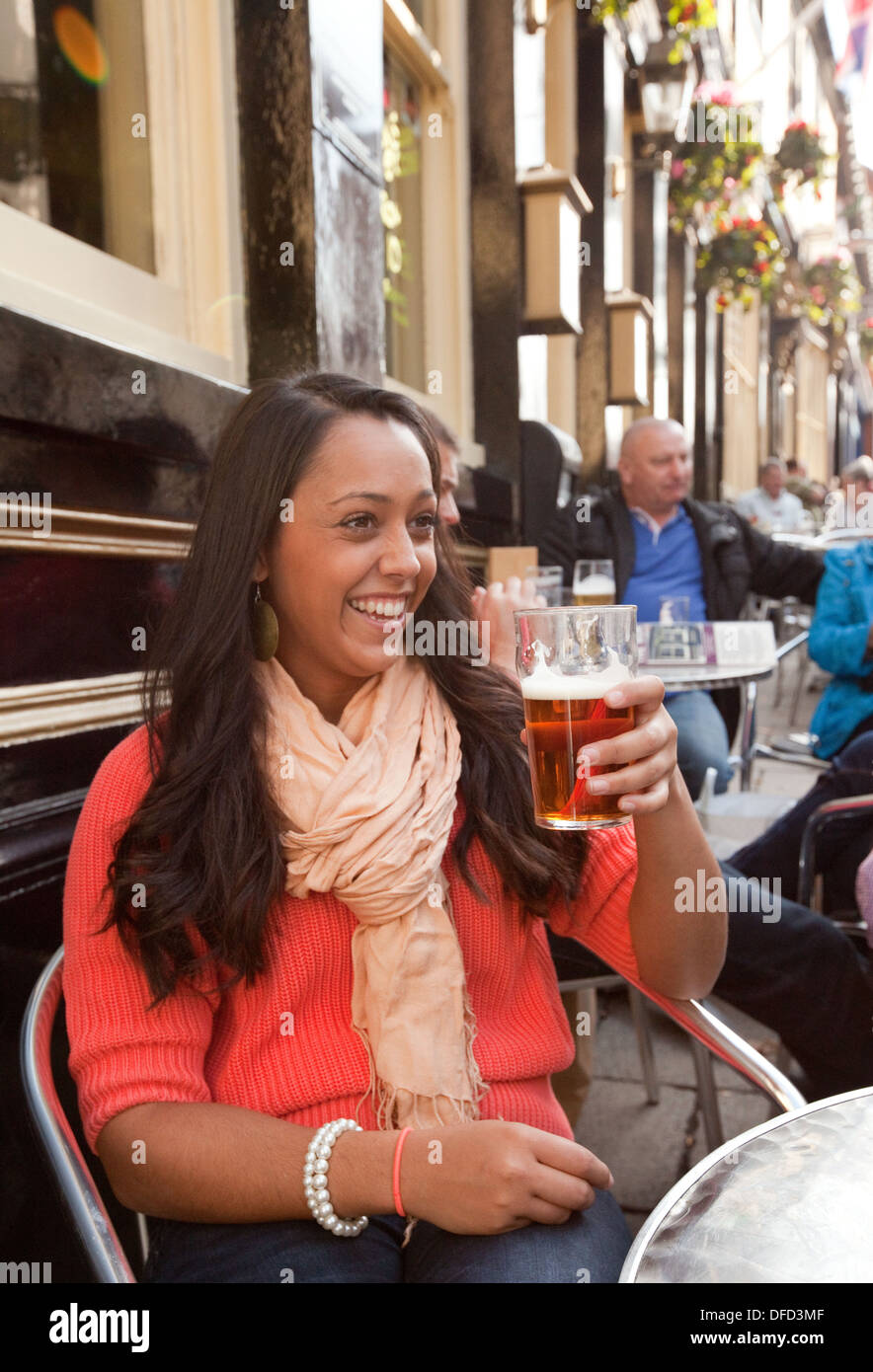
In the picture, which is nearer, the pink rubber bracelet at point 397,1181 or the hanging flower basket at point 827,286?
the pink rubber bracelet at point 397,1181

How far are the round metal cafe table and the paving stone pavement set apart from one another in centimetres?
140

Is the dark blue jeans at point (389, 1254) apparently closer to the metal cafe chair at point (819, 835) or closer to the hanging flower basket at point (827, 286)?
the metal cafe chair at point (819, 835)

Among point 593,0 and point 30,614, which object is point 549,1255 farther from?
point 593,0

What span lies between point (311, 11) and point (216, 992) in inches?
82.3

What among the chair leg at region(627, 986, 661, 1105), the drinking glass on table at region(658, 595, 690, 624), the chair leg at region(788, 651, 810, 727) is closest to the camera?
the chair leg at region(627, 986, 661, 1105)

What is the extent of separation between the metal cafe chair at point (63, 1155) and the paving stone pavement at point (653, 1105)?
1.47m

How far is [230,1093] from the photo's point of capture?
124 centimetres

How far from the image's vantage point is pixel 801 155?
8133 mm

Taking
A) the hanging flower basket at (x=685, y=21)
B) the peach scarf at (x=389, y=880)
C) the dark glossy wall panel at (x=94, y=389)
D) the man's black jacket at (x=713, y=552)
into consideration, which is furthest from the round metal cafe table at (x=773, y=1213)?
the hanging flower basket at (x=685, y=21)

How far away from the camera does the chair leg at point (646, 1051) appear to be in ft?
Answer: 8.69

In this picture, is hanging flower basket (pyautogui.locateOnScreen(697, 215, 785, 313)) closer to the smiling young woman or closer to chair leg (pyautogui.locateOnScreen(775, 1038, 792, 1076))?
chair leg (pyautogui.locateOnScreen(775, 1038, 792, 1076))

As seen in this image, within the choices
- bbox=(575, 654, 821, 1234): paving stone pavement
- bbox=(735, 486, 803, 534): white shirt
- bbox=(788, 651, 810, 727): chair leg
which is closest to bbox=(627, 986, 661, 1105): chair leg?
bbox=(575, 654, 821, 1234): paving stone pavement

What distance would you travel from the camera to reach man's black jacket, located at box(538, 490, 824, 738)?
178 inches

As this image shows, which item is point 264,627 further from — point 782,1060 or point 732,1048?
point 782,1060
